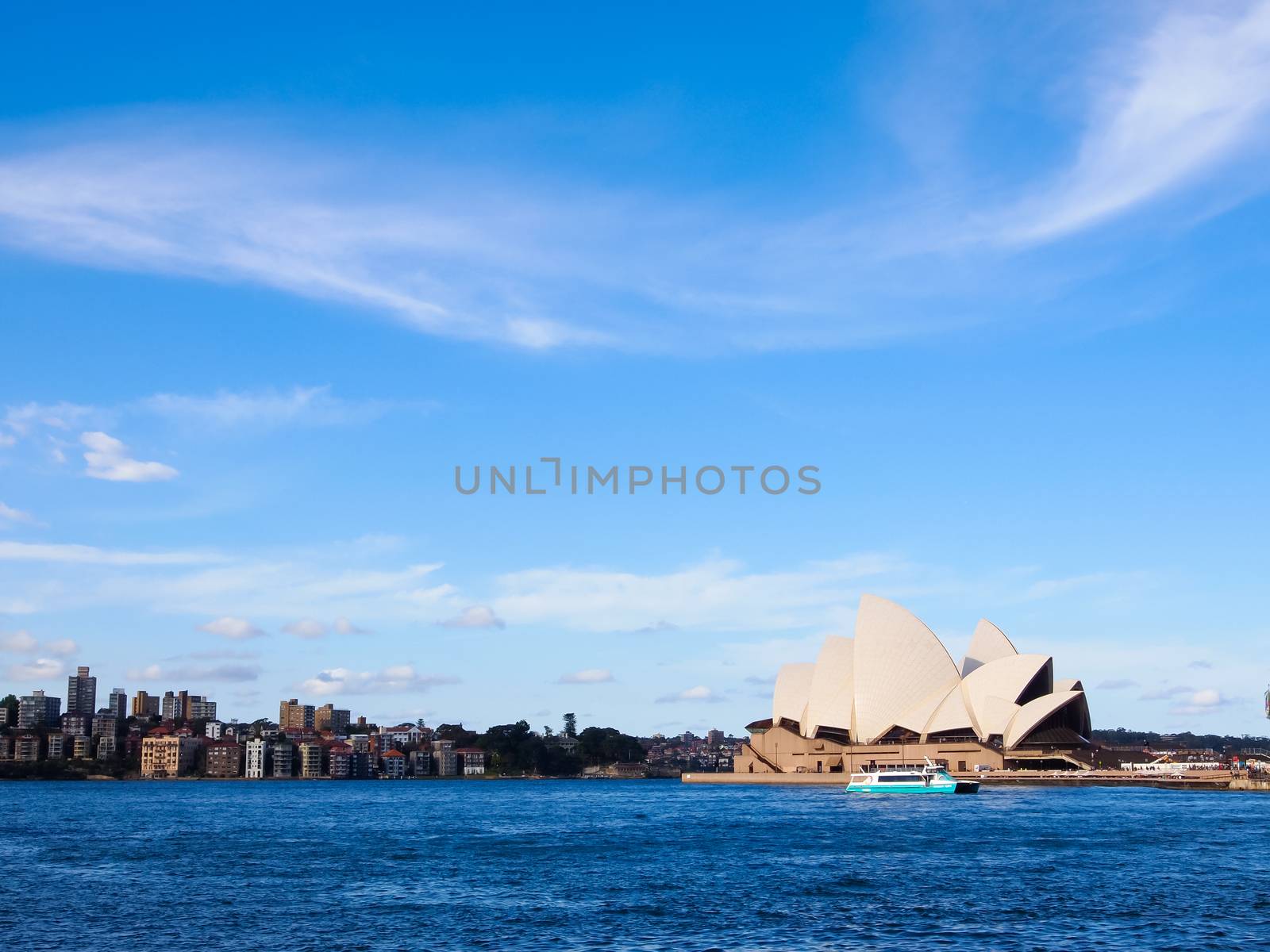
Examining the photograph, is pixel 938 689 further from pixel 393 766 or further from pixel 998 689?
pixel 393 766

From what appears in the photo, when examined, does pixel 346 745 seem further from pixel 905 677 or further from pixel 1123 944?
pixel 1123 944

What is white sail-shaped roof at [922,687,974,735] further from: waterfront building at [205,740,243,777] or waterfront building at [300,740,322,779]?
waterfront building at [205,740,243,777]

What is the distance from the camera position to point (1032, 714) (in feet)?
298

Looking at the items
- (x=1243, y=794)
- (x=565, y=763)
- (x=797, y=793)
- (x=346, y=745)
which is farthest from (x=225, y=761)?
(x=1243, y=794)

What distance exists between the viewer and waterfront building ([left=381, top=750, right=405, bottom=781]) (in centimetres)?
17562

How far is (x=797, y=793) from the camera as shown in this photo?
84625mm

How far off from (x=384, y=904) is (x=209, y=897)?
452 centimetres

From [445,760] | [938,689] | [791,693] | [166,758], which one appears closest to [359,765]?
[445,760]

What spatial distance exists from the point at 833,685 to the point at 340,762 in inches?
3495

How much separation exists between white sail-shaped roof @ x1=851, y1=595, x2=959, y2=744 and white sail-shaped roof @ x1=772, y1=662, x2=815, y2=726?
13975 millimetres

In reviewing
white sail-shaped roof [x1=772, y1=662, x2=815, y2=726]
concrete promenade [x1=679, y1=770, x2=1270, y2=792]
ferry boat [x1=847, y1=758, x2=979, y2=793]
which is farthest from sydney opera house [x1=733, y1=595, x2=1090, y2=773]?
ferry boat [x1=847, y1=758, x2=979, y2=793]

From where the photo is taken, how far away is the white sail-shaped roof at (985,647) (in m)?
99.6

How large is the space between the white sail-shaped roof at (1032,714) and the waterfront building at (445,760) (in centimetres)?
10857

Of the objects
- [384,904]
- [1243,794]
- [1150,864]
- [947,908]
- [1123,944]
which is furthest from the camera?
[1243,794]
